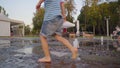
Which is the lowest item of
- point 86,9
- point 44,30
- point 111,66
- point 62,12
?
point 111,66

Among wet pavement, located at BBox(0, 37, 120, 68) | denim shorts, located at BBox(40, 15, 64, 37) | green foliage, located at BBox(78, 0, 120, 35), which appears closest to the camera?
wet pavement, located at BBox(0, 37, 120, 68)

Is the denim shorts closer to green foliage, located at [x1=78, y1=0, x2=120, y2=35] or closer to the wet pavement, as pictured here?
the wet pavement

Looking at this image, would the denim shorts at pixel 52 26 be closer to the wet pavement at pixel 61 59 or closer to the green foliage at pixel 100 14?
the wet pavement at pixel 61 59

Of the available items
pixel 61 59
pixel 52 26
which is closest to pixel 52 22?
pixel 52 26

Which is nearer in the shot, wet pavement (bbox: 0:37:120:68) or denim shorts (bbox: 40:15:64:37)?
wet pavement (bbox: 0:37:120:68)

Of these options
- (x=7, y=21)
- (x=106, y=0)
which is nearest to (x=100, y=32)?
(x=106, y=0)

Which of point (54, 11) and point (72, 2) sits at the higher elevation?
point (72, 2)

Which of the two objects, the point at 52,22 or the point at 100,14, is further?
the point at 100,14

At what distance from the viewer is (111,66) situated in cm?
471

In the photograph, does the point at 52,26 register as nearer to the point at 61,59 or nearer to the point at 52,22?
the point at 52,22

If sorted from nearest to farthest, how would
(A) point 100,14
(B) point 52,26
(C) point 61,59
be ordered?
(B) point 52,26 < (C) point 61,59 < (A) point 100,14

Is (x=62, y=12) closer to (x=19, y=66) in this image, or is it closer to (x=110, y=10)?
(x=19, y=66)

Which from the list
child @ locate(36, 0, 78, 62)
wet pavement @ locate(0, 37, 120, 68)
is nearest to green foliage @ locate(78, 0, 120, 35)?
wet pavement @ locate(0, 37, 120, 68)

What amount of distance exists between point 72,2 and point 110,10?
1019cm
